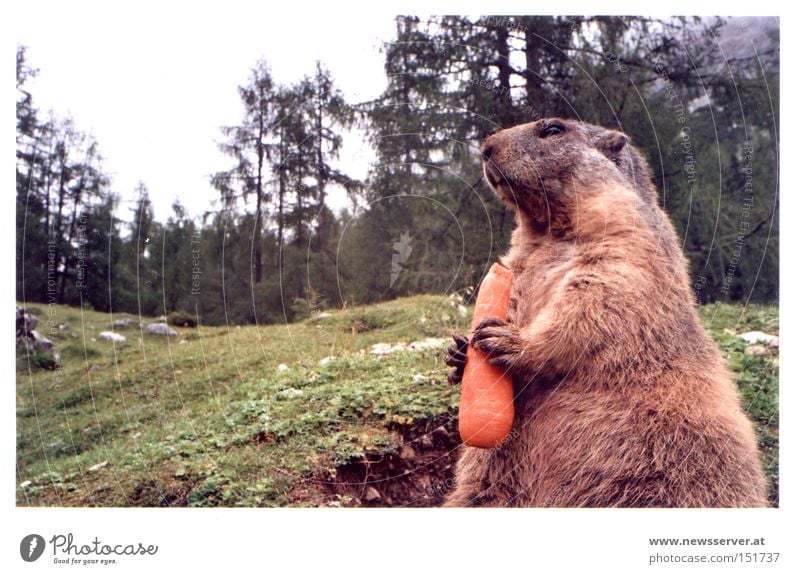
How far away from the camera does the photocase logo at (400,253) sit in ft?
13.2

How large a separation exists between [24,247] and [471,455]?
3.00m

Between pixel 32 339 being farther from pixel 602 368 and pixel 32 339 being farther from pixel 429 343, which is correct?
pixel 602 368

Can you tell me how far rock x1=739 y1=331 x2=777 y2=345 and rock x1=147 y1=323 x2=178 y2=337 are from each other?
4.00 m

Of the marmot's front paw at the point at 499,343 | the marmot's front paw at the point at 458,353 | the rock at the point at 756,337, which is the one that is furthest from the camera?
the rock at the point at 756,337

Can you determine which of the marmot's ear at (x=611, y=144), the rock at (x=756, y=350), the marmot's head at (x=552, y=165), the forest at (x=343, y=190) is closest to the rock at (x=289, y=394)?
the forest at (x=343, y=190)

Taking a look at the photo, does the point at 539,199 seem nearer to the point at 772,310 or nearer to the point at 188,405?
the point at 772,310

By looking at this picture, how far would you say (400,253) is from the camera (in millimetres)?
→ 4039

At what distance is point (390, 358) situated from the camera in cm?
430

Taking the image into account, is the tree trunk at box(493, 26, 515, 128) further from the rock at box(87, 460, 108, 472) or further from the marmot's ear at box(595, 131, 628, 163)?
the rock at box(87, 460, 108, 472)

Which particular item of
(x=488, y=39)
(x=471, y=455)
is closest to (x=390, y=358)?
(x=471, y=455)

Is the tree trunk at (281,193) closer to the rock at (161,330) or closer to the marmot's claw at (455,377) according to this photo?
the rock at (161,330)

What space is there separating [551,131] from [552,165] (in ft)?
0.74

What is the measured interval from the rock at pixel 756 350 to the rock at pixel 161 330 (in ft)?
12.8
